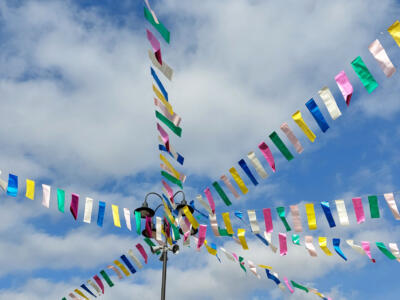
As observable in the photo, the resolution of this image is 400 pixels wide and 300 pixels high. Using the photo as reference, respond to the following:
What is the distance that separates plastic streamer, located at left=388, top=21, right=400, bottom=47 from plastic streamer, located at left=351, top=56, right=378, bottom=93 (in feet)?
1.89

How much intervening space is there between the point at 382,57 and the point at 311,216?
371 cm

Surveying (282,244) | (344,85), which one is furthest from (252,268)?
(344,85)

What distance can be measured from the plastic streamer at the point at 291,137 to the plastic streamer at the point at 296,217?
155 cm

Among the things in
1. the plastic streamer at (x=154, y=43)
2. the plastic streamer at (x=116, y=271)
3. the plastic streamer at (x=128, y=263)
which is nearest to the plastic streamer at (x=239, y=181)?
the plastic streamer at (x=154, y=43)

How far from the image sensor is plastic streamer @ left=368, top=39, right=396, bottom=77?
589 cm

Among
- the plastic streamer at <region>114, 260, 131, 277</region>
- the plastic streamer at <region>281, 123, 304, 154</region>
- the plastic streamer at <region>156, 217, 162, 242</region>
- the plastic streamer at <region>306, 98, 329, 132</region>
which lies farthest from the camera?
the plastic streamer at <region>114, 260, 131, 277</region>

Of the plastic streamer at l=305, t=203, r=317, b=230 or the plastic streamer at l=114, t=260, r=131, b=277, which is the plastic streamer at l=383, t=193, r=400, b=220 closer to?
the plastic streamer at l=305, t=203, r=317, b=230

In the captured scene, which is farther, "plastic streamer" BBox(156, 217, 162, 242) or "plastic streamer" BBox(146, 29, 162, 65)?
"plastic streamer" BBox(156, 217, 162, 242)

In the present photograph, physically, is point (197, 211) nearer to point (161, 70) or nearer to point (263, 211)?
point (263, 211)

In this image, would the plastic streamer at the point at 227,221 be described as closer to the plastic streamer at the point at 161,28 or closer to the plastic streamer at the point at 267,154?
the plastic streamer at the point at 267,154

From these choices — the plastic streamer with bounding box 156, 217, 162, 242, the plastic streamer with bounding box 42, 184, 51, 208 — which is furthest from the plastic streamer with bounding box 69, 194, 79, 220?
the plastic streamer with bounding box 156, 217, 162, 242

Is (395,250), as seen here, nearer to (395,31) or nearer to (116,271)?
(395,31)

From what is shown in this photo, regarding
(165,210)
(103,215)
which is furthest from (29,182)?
(165,210)

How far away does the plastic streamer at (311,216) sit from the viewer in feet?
27.0
